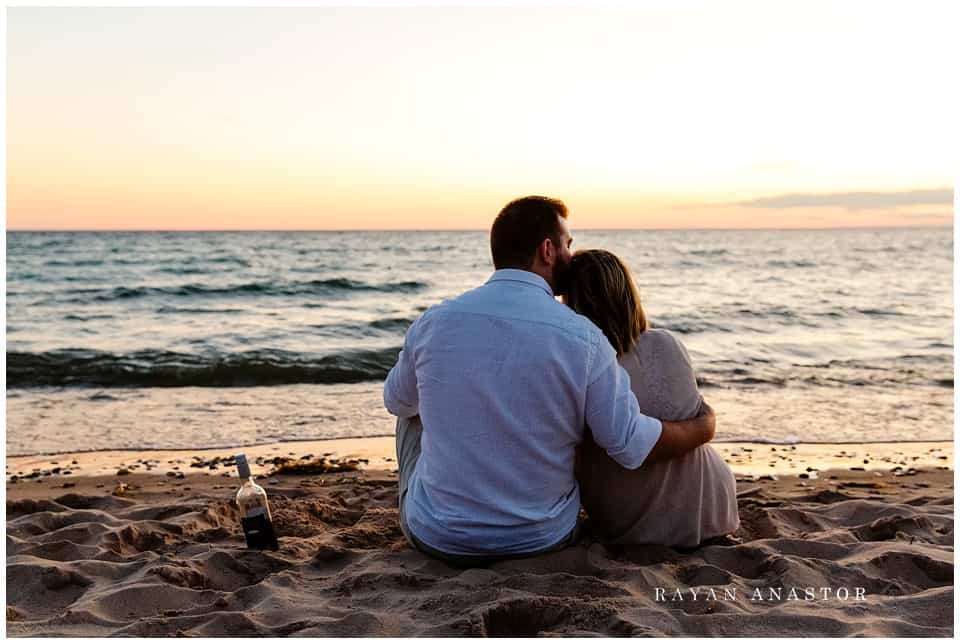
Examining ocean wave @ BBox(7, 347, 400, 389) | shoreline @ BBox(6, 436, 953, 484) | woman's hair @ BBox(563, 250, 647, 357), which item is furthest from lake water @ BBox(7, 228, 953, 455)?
woman's hair @ BBox(563, 250, 647, 357)

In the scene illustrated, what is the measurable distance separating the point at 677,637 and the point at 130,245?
3652 centimetres

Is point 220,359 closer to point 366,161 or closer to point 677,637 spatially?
point 366,161

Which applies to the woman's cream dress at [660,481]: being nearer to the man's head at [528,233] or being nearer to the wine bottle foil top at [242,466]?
the man's head at [528,233]

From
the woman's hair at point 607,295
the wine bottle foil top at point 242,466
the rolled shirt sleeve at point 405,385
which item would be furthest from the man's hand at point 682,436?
the wine bottle foil top at point 242,466

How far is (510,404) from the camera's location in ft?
10.3

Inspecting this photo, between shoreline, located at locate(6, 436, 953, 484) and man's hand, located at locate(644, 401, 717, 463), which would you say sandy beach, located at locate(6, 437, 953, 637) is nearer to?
man's hand, located at locate(644, 401, 717, 463)

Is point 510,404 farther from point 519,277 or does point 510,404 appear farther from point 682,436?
point 682,436

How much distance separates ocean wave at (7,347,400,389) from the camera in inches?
380

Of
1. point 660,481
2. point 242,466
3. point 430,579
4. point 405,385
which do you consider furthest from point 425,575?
point 660,481

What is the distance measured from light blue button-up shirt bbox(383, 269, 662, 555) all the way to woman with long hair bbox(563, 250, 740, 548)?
8.5 inches

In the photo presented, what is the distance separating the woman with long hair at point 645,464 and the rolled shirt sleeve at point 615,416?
0.22m

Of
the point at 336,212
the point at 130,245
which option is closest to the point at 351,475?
the point at 336,212

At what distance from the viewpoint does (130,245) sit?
3591 centimetres

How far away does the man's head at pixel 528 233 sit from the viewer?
127 inches
